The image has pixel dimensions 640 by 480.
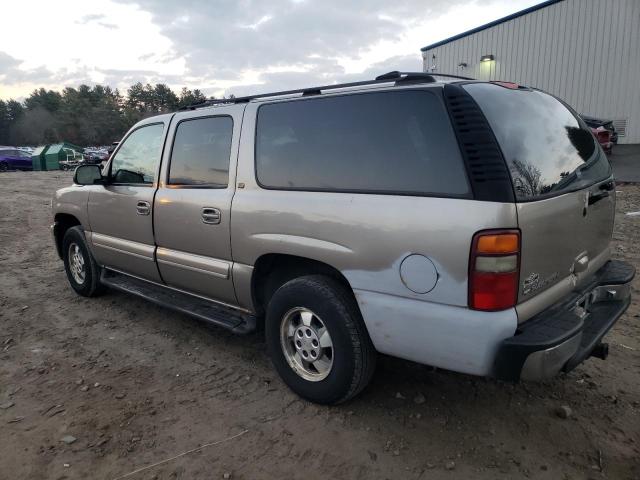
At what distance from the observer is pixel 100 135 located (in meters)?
82.1

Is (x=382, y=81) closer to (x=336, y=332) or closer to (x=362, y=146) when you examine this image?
(x=362, y=146)

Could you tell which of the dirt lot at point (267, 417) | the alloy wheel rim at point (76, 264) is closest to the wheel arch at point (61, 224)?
the alloy wheel rim at point (76, 264)

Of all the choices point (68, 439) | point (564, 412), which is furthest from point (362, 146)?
point (68, 439)

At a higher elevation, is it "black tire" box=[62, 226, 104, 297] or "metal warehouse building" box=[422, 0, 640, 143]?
"metal warehouse building" box=[422, 0, 640, 143]

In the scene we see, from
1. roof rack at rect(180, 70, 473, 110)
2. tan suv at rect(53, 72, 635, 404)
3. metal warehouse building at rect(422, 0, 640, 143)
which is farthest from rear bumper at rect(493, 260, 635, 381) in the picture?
metal warehouse building at rect(422, 0, 640, 143)

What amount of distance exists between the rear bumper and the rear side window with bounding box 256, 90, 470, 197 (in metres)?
0.73

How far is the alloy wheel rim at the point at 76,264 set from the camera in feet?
16.3

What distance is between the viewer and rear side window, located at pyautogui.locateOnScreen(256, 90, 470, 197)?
230 centimetres

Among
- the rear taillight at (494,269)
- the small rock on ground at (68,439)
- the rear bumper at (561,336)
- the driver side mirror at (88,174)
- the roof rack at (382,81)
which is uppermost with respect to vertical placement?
the roof rack at (382,81)

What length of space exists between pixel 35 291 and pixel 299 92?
4.16m

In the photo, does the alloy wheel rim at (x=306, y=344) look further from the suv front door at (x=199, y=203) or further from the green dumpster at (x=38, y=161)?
the green dumpster at (x=38, y=161)

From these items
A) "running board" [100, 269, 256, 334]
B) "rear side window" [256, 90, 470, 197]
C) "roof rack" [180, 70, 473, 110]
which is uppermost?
"roof rack" [180, 70, 473, 110]

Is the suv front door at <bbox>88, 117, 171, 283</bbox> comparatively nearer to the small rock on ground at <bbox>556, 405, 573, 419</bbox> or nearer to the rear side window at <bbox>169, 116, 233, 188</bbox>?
the rear side window at <bbox>169, 116, 233, 188</bbox>

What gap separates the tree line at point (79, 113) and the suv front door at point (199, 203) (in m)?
73.9
